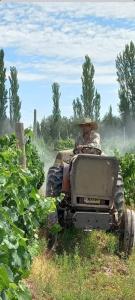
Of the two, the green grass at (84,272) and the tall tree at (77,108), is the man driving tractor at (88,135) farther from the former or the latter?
the tall tree at (77,108)

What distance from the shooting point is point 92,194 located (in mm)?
7828

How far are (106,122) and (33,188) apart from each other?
4569cm

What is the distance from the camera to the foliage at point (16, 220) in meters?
3.56

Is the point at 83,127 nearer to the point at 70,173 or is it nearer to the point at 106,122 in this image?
the point at 70,173

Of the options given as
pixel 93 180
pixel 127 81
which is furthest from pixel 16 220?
pixel 127 81

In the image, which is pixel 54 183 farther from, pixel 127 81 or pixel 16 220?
pixel 127 81

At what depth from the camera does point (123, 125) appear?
1821 inches

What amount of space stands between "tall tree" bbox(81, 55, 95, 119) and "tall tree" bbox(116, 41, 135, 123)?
9.13 ft

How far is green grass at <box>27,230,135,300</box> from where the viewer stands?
627cm

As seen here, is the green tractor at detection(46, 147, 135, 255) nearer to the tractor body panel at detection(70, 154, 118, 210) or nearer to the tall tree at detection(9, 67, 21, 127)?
the tractor body panel at detection(70, 154, 118, 210)

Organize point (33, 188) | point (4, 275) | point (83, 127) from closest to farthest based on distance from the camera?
point (4, 275) → point (33, 188) → point (83, 127)

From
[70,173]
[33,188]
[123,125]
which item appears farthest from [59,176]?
[123,125]

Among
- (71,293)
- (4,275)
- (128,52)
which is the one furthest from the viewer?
(128,52)

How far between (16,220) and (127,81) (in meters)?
43.8
